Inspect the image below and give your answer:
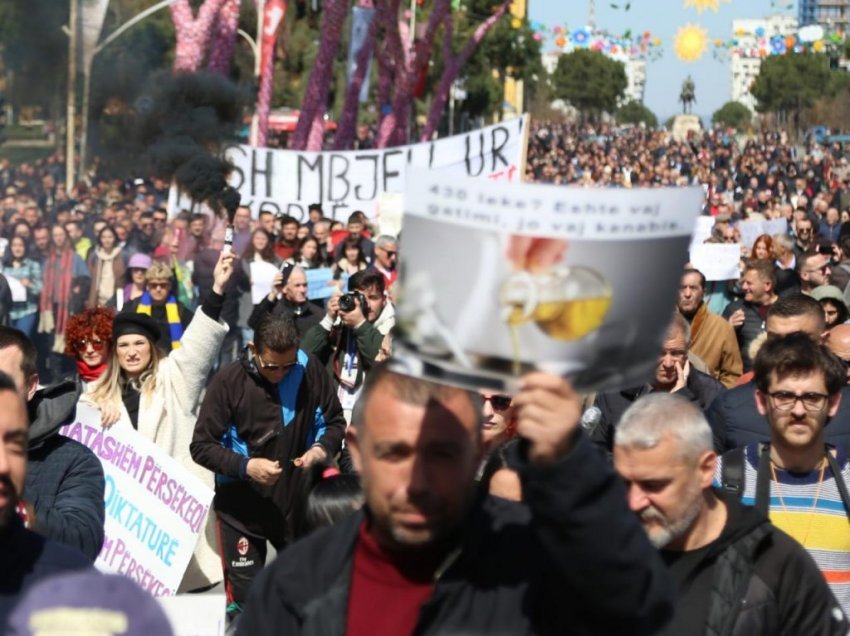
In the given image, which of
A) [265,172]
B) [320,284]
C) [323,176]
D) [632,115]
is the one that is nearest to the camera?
[320,284]

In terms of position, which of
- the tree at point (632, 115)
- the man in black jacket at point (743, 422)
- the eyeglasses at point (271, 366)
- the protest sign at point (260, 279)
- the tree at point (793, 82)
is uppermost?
the tree at point (793, 82)

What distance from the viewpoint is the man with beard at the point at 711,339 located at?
9227 mm

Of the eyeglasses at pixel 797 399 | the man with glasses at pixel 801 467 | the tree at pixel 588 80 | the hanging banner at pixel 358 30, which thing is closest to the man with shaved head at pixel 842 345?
the man with glasses at pixel 801 467

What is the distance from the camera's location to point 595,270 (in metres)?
2.51

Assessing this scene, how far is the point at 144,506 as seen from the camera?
7121mm

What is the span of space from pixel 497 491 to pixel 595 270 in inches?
72.4

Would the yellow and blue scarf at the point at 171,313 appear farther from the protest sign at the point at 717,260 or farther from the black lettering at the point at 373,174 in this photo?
the black lettering at the point at 373,174

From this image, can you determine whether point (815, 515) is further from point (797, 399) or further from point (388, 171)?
point (388, 171)

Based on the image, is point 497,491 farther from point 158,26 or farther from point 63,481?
point 158,26

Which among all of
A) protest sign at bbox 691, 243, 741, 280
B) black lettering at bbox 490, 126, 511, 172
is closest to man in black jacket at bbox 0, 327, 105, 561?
protest sign at bbox 691, 243, 741, 280

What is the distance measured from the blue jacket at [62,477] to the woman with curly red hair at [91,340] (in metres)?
2.35

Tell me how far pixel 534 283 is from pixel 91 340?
17.5 feet

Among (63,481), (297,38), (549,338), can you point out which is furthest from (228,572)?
(297,38)

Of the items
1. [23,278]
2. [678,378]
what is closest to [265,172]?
[23,278]
